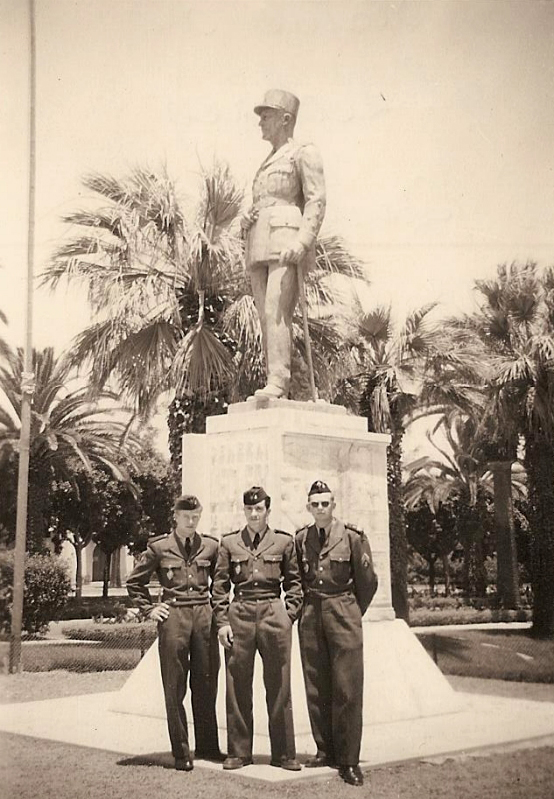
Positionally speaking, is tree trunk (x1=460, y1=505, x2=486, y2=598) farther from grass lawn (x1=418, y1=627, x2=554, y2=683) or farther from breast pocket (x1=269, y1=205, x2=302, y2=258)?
breast pocket (x1=269, y1=205, x2=302, y2=258)

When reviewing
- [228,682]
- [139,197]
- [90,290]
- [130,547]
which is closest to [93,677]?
[90,290]

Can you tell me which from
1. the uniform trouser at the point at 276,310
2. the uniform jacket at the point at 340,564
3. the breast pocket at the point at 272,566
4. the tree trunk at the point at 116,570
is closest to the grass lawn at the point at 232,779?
the uniform jacket at the point at 340,564

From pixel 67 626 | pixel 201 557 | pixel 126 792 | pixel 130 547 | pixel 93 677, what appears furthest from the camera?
pixel 130 547

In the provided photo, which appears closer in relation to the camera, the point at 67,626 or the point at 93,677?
the point at 93,677

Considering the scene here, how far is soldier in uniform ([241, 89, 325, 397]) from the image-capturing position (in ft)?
22.0

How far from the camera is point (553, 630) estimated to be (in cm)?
1533

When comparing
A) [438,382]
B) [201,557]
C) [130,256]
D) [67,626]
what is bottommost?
[67,626]

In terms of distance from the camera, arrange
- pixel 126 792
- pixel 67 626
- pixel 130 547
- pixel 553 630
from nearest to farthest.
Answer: pixel 126 792 < pixel 553 630 < pixel 67 626 < pixel 130 547

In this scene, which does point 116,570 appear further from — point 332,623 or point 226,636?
point 332,623

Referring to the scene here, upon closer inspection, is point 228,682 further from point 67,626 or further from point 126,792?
point 67,626

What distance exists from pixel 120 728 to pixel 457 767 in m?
2.34

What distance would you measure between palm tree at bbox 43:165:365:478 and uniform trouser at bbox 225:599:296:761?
20.3 feet

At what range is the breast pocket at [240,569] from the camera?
5.35 meters

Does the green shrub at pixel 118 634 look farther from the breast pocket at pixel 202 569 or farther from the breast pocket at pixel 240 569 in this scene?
the breast pocket at pixel 240 569
